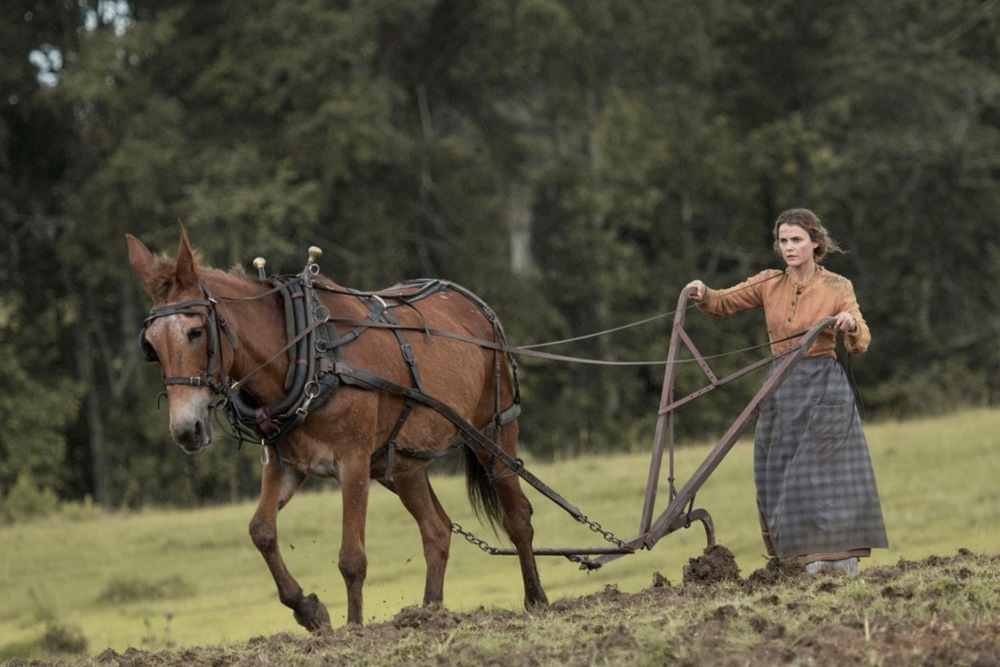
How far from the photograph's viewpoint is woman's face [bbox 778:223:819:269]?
8789 mm

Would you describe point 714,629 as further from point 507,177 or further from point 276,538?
point 507,177

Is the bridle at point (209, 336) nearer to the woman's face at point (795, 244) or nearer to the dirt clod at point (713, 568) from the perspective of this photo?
the dirt clod at point (713, 568)

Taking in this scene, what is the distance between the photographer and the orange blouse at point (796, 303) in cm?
877

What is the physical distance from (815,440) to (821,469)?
0.16 m

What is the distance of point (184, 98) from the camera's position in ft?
98.2

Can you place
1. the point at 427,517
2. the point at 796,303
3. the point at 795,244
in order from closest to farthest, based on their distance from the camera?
the point at 795,244 → the point at 796,303 → the point at 427,517

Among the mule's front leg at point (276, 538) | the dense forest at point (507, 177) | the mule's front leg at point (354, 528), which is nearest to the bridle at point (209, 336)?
the mule's front leg at point (276, 538)

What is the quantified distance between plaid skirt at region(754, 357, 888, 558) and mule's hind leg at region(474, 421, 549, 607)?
5.72ft

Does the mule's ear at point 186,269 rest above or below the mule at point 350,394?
above

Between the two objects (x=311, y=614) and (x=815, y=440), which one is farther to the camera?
(x=815, y=440)

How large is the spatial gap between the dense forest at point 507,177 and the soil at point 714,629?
728 inches

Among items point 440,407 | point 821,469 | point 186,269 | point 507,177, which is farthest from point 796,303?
point 507,177

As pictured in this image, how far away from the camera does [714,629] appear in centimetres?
680

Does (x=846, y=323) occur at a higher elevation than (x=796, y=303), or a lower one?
lower
